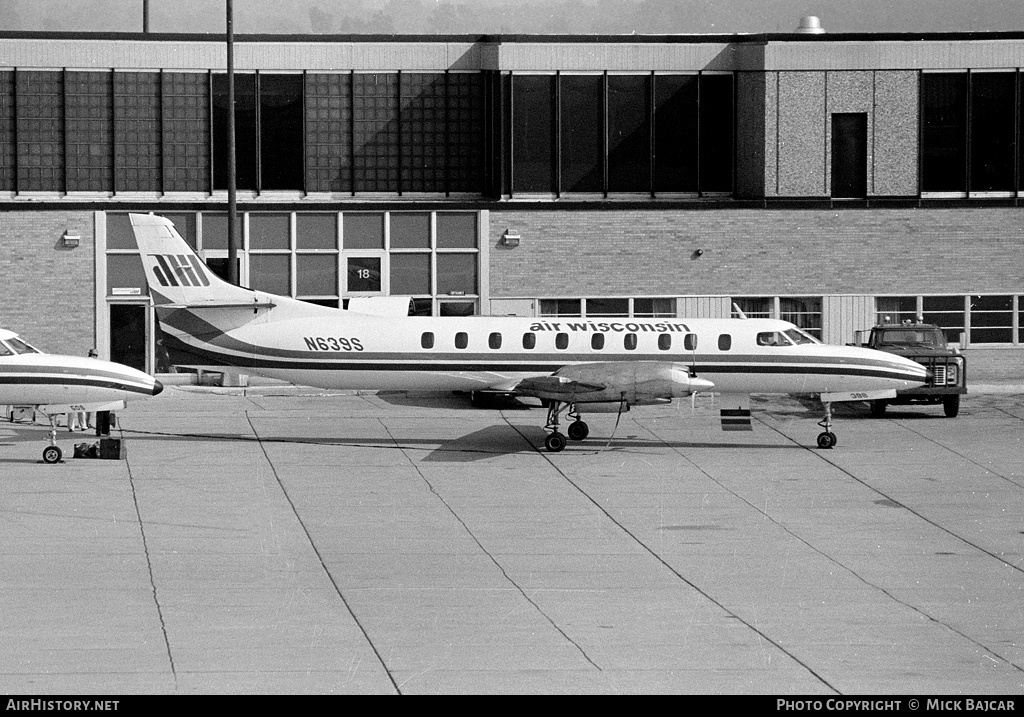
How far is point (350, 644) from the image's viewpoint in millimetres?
13977

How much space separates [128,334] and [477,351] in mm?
15517

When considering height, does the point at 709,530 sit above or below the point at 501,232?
below

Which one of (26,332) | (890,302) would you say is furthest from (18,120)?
(890,302)

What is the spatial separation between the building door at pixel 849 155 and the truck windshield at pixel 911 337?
319 inches

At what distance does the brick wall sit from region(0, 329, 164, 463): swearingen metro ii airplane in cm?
1386

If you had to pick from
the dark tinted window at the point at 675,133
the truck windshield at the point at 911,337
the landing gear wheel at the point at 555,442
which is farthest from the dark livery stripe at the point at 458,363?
the dark tinted window at the point at 675,133

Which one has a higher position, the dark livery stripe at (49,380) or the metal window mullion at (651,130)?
the metal window mullion at (651,130)

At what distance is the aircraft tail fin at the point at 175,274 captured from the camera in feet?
94.3

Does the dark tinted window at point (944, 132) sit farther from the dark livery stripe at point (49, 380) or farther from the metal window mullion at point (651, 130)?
the dark livery stripe at point (49, 380)

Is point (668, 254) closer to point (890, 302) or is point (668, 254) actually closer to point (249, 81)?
point (890, 302)

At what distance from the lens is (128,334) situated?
40.2 m

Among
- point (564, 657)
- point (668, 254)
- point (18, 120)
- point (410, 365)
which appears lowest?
point (564, 657)
